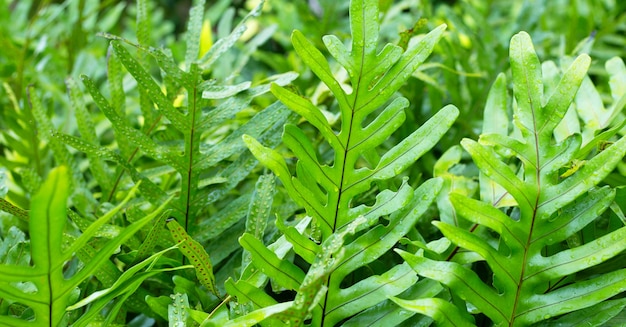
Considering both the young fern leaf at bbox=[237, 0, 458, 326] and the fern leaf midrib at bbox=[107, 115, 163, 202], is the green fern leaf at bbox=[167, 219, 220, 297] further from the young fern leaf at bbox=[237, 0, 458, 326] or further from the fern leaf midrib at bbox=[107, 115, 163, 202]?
the fern leaf midrib at bbox=[107, 115, 163, 202]

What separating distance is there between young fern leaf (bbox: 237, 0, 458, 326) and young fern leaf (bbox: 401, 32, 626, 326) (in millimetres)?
31

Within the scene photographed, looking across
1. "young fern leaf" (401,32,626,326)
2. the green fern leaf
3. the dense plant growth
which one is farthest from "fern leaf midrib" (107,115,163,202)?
"young fern leaf" (401,32,626,326)

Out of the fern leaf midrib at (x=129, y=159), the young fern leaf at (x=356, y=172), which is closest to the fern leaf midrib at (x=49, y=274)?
the young fern leaf at (x=356, y=172)

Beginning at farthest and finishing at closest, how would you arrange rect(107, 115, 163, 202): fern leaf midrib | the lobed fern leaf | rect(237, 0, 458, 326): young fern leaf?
rect(107, 115, 163, 202): fern leaf midrib < rect(237, 0, 458, 326): young fern leaf < the lobed fern leaf

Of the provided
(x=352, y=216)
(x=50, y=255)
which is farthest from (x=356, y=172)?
(x=50, y=255)

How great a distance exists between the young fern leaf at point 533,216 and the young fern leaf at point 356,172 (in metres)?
0.03

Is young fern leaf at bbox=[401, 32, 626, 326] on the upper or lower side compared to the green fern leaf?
lower

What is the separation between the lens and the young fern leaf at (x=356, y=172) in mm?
426

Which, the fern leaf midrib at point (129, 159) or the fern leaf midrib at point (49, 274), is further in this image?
the fern leaf midrib at point (129, 159)

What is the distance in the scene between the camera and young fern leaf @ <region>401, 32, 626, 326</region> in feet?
1.34

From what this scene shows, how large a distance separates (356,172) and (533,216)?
118 millimetres

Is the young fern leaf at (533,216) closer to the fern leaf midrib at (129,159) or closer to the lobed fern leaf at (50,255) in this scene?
the lobed fern leaf at (50,255)

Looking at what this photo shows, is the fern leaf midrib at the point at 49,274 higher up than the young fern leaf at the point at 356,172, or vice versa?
the fern leaf midrib at the point at 49,274

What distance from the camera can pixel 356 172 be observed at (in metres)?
0.44
